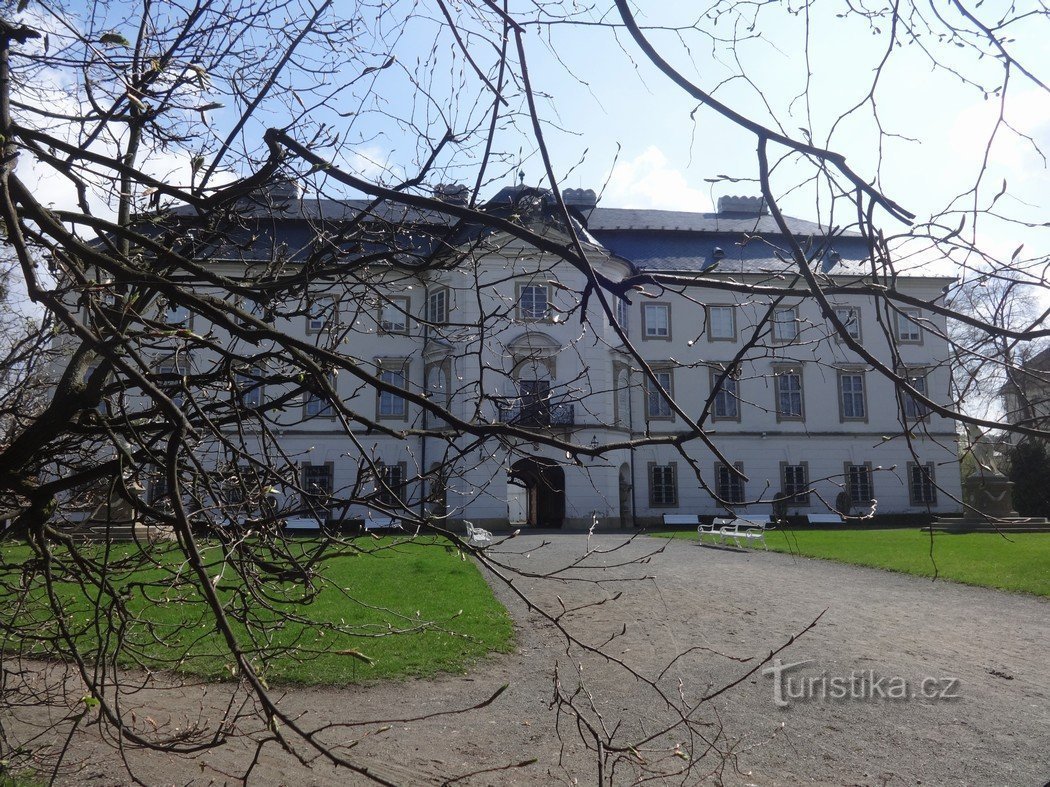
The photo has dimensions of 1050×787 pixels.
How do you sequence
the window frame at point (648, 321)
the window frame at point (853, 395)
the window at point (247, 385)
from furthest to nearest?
the window frame at point (853, 395), the window frame at point (648, 321), the window at point (247, 385)

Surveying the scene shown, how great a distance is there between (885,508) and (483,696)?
3029cm

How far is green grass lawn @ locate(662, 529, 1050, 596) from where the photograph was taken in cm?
1310

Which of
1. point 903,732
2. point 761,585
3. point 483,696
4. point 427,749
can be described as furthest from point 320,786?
point 761,585

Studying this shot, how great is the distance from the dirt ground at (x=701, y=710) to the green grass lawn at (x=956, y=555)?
166 cm

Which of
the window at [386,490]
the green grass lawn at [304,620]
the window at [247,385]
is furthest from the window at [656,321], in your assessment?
the window at [386,490]

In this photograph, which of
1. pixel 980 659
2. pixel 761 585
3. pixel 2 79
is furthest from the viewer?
pixel 761 585

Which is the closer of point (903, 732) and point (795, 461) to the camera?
point (903, 732)

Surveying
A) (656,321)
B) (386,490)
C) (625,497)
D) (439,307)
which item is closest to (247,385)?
(386,490)

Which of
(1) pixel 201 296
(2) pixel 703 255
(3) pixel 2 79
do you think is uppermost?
(2) pixel 703 255

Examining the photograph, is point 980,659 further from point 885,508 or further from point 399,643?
point 885,508

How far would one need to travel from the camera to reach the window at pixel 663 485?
106ft

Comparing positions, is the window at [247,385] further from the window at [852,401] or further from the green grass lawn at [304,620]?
the window at [852,401]

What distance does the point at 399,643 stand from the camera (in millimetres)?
8555

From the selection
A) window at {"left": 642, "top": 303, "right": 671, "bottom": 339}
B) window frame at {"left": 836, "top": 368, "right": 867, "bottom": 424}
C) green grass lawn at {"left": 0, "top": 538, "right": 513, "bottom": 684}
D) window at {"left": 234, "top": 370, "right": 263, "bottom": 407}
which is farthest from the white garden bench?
window frame at {"left": 836, "top": 368, "right": 867, "bottom": 424}
